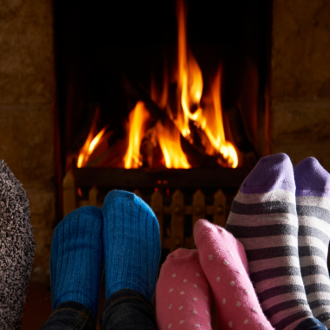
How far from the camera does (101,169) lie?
130cm

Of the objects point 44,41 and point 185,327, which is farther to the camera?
point 44,41

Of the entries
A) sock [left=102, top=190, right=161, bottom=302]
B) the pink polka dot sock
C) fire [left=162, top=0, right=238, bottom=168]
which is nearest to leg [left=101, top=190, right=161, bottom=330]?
sock [left=102, top=190, right=161, bottom=302]

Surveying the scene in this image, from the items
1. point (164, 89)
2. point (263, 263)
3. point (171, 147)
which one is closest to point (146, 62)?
point (164, 89)

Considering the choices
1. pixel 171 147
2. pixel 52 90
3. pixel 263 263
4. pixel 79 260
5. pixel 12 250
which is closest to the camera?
pixel 12 250

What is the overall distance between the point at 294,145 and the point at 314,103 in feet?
0.51

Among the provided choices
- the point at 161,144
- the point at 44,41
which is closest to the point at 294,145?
the point at 161,144

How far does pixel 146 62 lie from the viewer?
148cm

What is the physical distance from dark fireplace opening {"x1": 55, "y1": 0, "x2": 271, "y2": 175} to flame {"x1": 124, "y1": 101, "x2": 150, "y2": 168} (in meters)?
0.05

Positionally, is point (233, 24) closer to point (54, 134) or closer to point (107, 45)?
point (107, 45)

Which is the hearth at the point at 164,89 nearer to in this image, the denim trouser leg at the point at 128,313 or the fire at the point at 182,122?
the fire at the point at 182,122

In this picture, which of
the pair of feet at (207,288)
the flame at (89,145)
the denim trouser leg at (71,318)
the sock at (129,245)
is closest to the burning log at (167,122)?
the flame at (89,145)

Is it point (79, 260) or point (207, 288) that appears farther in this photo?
point (79, 260)

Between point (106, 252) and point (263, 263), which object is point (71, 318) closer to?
point (106, 252)

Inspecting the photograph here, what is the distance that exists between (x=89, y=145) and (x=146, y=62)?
402 millimetres
